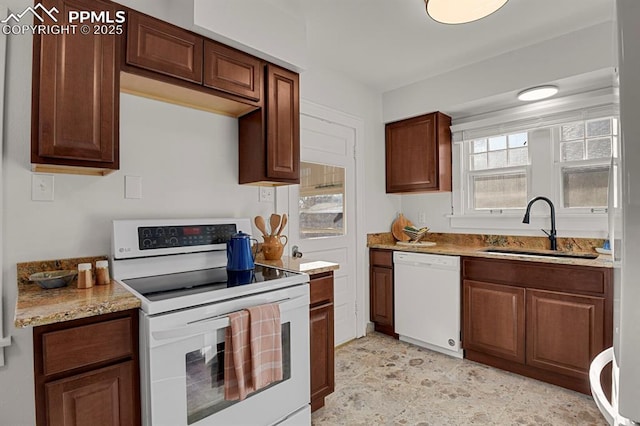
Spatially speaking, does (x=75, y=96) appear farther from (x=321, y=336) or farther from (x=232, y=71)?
(x=321, y=336)

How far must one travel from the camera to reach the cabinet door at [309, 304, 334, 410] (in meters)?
2.02

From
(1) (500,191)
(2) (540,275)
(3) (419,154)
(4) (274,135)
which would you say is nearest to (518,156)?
(1) (500,191)

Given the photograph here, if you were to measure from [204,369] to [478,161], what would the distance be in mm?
3087

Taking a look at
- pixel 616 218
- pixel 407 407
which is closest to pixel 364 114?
pixel 407 407

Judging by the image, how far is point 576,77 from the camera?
242cm

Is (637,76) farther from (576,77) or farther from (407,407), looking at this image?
(576,77)

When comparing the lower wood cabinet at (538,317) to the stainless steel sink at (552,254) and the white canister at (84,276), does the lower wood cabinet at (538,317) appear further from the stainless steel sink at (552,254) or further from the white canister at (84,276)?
the white canister at (84,276)

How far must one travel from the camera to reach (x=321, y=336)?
2055 mm

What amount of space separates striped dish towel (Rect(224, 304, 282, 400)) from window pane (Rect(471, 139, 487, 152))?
273 centimetres

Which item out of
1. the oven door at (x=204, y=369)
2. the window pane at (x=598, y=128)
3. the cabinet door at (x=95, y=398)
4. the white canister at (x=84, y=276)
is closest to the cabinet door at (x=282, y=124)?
the oven door at (x=204, y=369)

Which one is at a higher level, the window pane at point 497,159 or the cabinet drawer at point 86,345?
the window pane at point 497,159

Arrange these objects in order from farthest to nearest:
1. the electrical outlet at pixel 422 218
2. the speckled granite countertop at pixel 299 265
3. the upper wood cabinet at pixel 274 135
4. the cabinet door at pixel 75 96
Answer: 1. the electrical outlet at pixel 422 218
2. the upper wood cabinet at pixel 274 135
3. the speckled granite countertop at pixel 299 265
4. the cabinet door at pixel 75 96

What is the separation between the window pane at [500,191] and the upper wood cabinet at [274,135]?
2.03m

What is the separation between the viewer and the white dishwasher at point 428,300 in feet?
9.27
